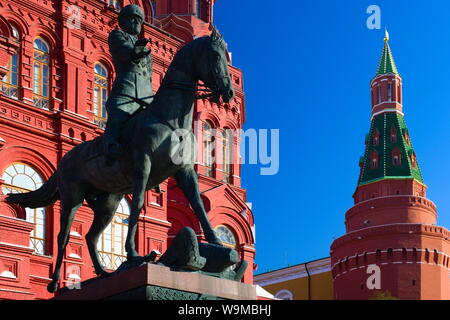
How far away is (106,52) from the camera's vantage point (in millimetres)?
34500

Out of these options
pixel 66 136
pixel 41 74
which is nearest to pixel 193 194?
pixel 66 136

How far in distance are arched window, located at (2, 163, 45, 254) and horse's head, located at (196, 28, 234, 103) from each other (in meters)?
18.3

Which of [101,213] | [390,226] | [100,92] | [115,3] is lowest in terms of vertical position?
[101,213]

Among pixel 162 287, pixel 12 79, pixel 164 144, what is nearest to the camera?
pixel 162 287

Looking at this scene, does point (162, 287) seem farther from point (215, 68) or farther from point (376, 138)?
point (376, 138)

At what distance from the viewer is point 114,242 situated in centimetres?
3109

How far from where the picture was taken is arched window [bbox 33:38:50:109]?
31.8 m

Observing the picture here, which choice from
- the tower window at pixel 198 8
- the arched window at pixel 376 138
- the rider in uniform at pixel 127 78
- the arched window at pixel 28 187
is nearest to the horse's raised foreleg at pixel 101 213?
the rider in uniform at pixel 127 78

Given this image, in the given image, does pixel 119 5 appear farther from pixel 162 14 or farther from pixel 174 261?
pixel 174 261

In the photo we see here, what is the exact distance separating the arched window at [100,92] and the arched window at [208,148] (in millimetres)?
5217

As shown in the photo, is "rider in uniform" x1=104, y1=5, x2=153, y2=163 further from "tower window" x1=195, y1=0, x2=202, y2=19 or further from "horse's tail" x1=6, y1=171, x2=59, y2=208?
"tower window" x1=195, y1=0, x2=202, y2=19

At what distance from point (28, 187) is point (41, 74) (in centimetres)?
447

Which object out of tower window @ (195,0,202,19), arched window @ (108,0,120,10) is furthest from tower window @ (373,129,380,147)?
arched window @ (108,0,120,10)

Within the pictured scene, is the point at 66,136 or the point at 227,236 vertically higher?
the point at 66,136
